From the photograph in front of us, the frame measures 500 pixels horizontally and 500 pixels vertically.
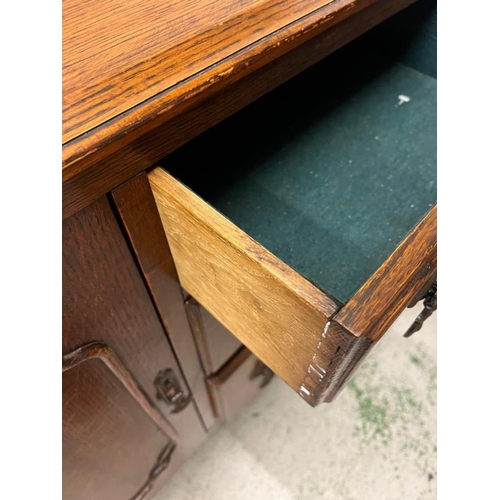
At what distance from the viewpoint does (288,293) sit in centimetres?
29

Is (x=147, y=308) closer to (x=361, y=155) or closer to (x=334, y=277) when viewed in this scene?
(x=334, y=277)

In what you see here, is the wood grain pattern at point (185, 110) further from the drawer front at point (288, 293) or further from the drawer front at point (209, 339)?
the drawer front at point (209, 339)

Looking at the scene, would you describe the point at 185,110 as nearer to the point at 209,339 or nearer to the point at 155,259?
the point at 155,259

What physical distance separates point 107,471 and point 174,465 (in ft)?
0.83

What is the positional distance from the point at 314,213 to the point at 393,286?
0.21m

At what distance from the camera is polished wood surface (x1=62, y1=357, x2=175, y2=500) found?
453 mm

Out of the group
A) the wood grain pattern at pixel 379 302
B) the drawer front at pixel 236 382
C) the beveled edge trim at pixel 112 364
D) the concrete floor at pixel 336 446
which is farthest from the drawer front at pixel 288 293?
the concrete floor at pixel 336 446

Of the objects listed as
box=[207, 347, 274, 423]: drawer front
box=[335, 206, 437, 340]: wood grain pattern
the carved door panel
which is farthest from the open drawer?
box=[207, 347, 274, 423]: drawer front

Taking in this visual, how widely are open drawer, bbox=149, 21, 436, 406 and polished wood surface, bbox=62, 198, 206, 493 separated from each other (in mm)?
46

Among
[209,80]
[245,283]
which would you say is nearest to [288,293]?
[245,283]

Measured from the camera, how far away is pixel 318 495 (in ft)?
3.00

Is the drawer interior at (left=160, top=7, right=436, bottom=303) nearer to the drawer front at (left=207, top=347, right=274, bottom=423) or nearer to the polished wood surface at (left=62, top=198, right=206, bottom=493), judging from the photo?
the polished wood surface at (left=62, top=198, right=206, bottom=493)

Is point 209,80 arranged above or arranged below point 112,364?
above

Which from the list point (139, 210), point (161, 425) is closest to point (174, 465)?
point (161, 425)
